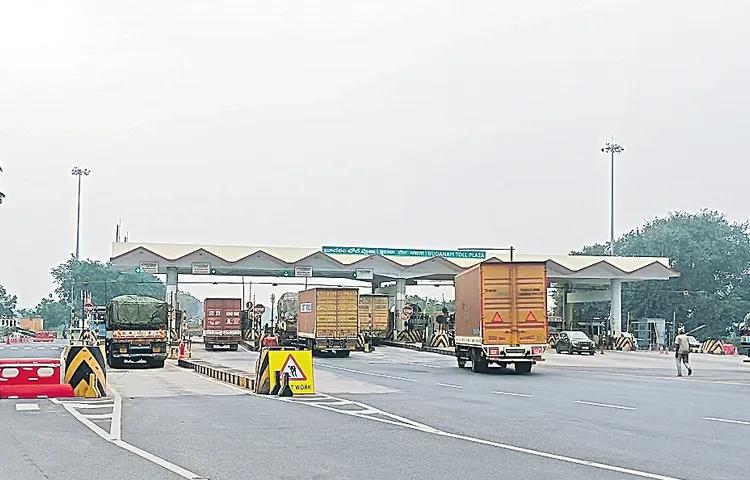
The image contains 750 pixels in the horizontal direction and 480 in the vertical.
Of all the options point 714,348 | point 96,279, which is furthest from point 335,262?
point 96,279

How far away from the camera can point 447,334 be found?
59.3 m

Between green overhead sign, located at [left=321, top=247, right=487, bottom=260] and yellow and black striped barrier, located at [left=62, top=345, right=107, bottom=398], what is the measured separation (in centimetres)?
3980

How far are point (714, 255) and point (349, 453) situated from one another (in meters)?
85.2

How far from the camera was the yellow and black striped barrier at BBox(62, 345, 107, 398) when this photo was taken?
817 inches

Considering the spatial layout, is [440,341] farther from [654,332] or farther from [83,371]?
[83,371]

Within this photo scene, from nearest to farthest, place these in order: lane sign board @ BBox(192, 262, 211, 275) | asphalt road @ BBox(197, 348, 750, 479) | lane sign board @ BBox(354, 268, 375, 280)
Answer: asphalt road @ BBox(197, 348, 750, 479) → lane sign board @ BBox(192, 262, 211, 275) → lane sign board @ BBox(354, 268, 375, 280)

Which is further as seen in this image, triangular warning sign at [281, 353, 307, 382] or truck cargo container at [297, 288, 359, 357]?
truck cargo container at [297, 288, 359, 357]

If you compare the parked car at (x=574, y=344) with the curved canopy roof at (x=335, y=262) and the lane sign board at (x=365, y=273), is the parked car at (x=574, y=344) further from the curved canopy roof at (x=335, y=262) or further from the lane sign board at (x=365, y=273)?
the lane sign board at (x=365, y=273)

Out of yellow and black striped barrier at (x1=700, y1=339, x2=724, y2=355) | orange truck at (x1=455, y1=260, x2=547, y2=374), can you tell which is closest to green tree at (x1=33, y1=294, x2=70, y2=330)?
yellow and black striped barrier at (x1=700, y1=339, x2=724, y2=355)

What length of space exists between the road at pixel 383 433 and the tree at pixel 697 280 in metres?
64.2

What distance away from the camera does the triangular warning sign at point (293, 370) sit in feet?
70.1

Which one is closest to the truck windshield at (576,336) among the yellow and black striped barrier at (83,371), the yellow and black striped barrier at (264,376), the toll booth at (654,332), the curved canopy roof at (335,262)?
the curved canopy roof at (335,262)

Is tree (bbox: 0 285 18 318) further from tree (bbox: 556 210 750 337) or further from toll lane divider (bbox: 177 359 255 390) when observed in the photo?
toll lane divider (bbox: 177 359 255 390)

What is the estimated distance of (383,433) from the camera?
14.2m
